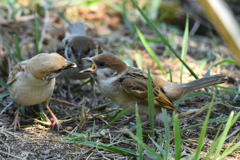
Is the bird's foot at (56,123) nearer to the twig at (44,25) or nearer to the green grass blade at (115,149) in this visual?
the green grass blade at (115,149)

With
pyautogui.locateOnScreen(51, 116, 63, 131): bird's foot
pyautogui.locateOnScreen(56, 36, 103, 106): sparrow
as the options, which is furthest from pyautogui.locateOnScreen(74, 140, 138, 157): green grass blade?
pyautogui.locateOnScreen(56, 36, 103, 106): sparrow

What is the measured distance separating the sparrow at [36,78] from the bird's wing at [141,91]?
2.45 feet

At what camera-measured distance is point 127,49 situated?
6.04 metres

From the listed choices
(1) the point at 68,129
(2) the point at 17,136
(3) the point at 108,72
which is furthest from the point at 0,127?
(3) the point at 108,72

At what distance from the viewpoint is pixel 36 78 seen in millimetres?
3203

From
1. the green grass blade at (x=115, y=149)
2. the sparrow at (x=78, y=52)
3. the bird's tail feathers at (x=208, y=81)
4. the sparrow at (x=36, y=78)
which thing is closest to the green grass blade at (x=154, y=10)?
the sparrow at (x=78, y=52)

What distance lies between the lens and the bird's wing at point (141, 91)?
3.53 metres

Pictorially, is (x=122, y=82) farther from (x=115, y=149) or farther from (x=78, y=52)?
(x=78, y=52)

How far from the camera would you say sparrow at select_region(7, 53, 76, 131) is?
10.3ft

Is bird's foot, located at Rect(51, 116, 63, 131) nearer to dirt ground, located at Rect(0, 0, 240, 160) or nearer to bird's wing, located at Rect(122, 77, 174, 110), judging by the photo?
dirt ground, located at Rect(0, 0, 240, 160)

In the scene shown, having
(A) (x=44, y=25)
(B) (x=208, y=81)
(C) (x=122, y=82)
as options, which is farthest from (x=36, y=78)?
(A) (x=44, y=25)

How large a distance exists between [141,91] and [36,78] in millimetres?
1334

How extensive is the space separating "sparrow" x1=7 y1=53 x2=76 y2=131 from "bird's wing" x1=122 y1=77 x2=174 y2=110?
75cm

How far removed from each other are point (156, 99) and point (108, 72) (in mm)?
762
